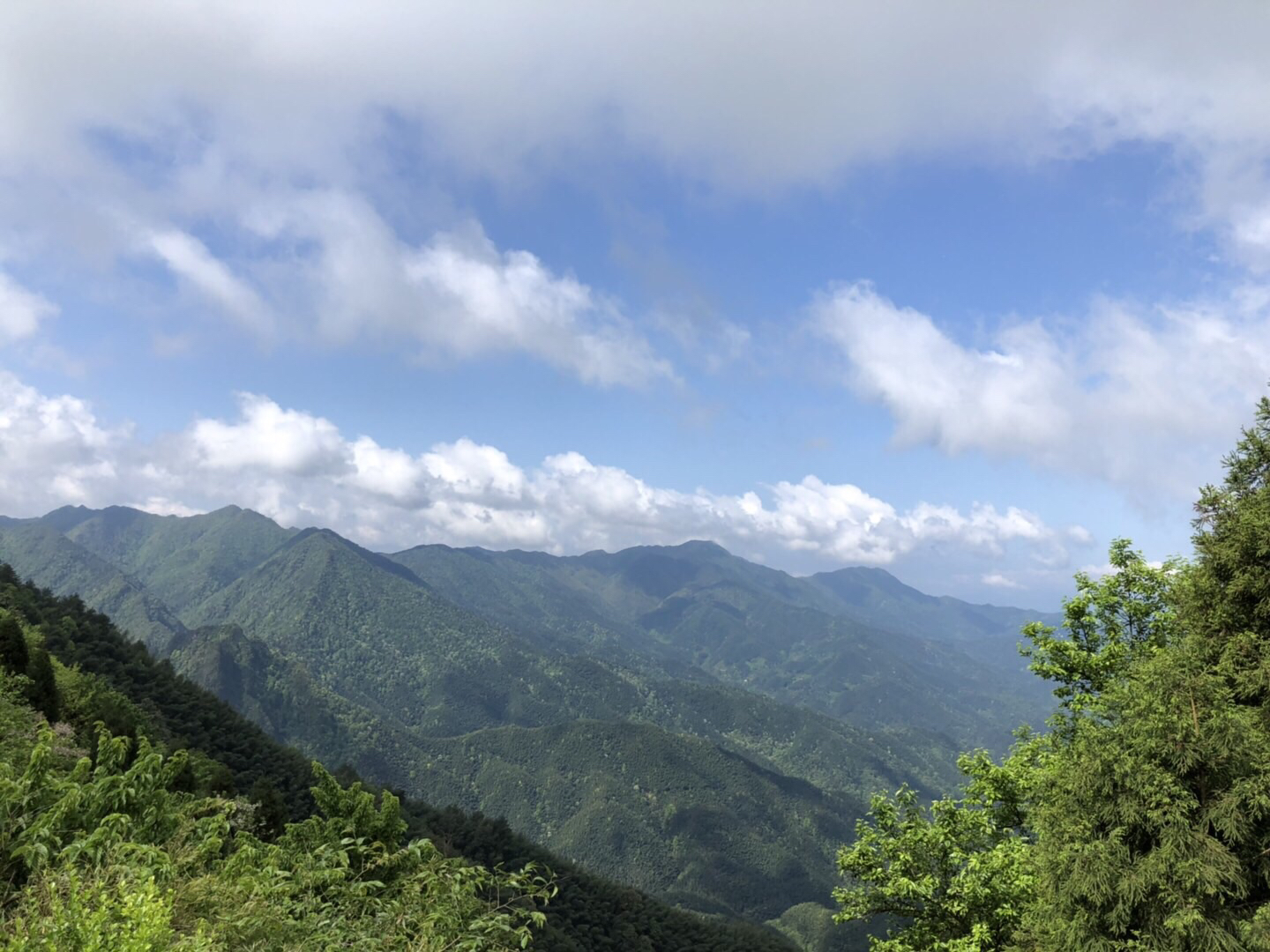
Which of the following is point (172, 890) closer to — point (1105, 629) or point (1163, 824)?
point (1163, 824)

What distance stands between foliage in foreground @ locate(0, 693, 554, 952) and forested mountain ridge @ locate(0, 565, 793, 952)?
0.30ft

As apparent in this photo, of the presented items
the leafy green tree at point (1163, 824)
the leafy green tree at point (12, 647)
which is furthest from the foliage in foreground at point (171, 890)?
Result: the leafy green tree at point (12, 647)

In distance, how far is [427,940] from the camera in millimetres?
7496

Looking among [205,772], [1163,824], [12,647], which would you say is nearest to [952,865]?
[1163,824]

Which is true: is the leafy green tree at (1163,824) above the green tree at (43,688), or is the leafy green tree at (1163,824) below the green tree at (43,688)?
above

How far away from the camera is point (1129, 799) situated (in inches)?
544

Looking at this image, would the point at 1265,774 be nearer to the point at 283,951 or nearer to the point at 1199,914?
the point at 1199,914

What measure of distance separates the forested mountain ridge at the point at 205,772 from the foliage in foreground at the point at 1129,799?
43.9 ft

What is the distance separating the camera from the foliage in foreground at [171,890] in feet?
19.8

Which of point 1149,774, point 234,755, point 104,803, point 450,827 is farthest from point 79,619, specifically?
point 1149,774

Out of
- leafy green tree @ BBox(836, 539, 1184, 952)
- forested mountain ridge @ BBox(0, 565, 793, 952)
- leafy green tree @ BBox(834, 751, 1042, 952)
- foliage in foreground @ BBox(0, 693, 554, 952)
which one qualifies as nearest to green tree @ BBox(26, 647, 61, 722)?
forested mountain ridge @ BBox(0, 565, 793, 952)

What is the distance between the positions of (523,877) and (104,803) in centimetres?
647

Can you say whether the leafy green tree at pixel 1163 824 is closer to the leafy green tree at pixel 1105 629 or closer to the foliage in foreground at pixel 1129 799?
the foliage in foreground at pixel 1129 799

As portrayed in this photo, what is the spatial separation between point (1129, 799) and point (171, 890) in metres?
17.2
